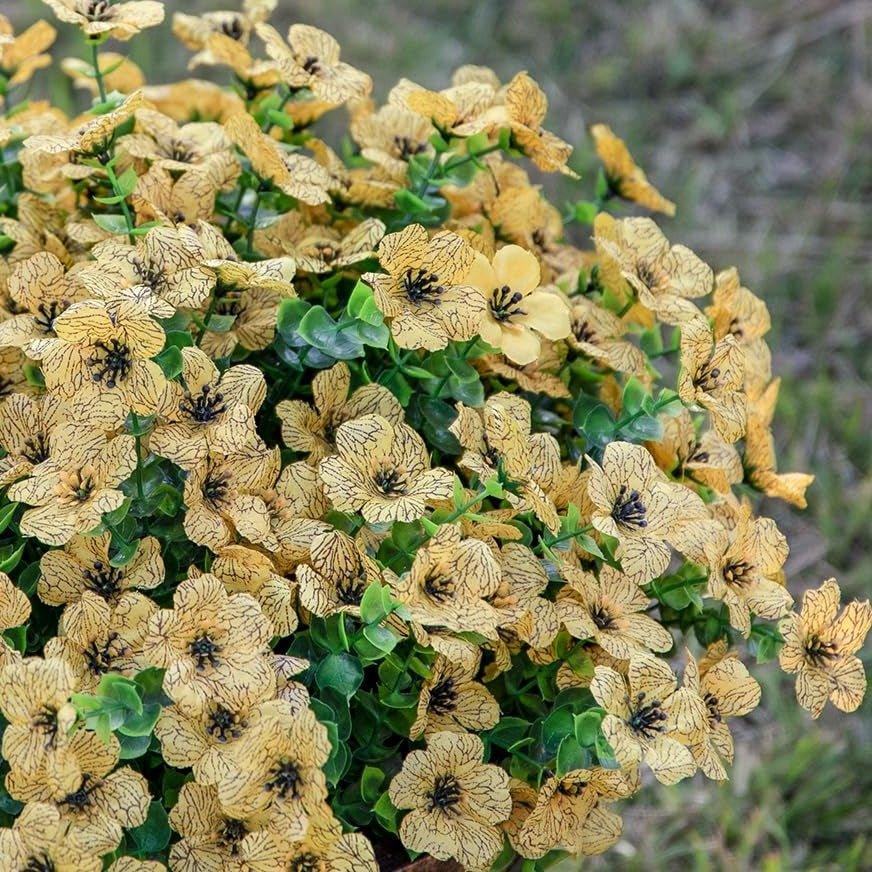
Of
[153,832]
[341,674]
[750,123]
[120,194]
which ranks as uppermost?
[120,194]

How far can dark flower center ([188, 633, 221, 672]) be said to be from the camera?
67 cm

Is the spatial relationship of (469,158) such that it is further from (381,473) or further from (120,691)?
(120,691)

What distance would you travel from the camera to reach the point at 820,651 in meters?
0.80

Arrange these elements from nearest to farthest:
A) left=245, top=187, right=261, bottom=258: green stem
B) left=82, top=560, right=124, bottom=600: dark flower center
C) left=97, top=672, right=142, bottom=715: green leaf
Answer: left=97, top=672, right=142, bottom=715: green leaf
left=82, top=560, right=124, bottom=600: dark flower center
left=245, top=187, right=261, bottom=258: green stem

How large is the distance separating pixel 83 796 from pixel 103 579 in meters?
0.13

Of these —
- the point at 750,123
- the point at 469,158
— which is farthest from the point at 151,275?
the point at 750,123

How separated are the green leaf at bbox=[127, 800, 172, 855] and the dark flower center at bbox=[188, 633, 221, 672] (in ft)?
0.35

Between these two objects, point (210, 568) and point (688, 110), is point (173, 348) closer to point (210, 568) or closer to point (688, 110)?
point (210, 568)

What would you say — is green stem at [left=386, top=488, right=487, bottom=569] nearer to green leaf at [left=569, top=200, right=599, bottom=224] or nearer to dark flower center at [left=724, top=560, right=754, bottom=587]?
dark flower center at [left=724, top=560, right=754, bottom=587]

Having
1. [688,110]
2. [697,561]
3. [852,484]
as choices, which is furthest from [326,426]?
[688,110]

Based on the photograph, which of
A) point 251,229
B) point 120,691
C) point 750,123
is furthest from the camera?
point 750,123

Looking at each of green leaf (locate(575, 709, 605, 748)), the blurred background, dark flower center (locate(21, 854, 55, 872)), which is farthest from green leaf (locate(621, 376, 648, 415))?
the blurred background

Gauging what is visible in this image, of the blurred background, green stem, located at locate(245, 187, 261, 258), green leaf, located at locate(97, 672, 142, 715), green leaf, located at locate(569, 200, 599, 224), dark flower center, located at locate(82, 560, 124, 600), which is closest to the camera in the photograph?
green leaf, located at locate(97, 672, 142, 715)

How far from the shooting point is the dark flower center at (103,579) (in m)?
0.74
